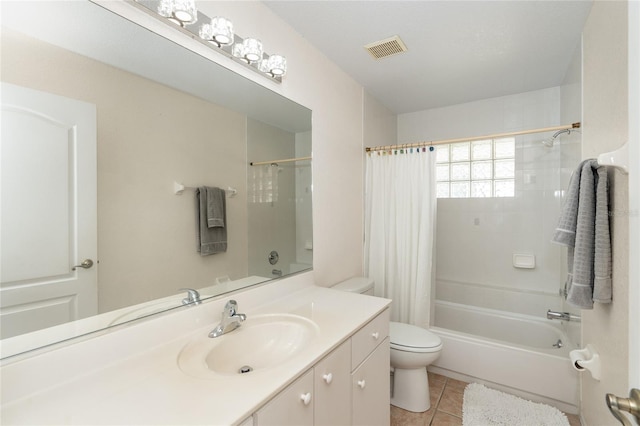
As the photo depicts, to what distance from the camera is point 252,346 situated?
120 centimetres

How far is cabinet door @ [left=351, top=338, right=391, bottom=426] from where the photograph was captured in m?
1.26

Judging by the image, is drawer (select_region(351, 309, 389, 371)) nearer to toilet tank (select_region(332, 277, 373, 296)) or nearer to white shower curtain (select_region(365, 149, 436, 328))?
toilet tank (select_region(332, 277, 373, 296))

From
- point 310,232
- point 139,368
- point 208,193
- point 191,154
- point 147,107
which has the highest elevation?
point 147,107

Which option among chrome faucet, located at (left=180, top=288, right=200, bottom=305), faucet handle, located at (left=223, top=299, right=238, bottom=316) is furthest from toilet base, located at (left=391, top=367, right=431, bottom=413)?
chrome faucet, located at (left=180, top=288, right=200, bottom=305)

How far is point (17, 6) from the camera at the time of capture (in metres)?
0.79

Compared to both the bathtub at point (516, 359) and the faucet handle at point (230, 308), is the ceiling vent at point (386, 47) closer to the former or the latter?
the faucet handle at point (230, 308)

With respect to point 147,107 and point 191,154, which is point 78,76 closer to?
point 147,107

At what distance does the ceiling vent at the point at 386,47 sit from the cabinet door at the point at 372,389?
1.83 meters

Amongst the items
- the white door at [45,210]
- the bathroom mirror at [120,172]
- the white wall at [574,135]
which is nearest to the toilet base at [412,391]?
the white wall at [574,135]

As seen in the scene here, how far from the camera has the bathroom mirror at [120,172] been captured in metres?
0.80

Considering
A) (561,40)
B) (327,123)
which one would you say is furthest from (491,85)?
(327,123)

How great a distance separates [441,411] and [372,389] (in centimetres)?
87

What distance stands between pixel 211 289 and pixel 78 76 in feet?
2.98

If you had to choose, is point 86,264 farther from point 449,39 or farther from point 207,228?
point 449,39
